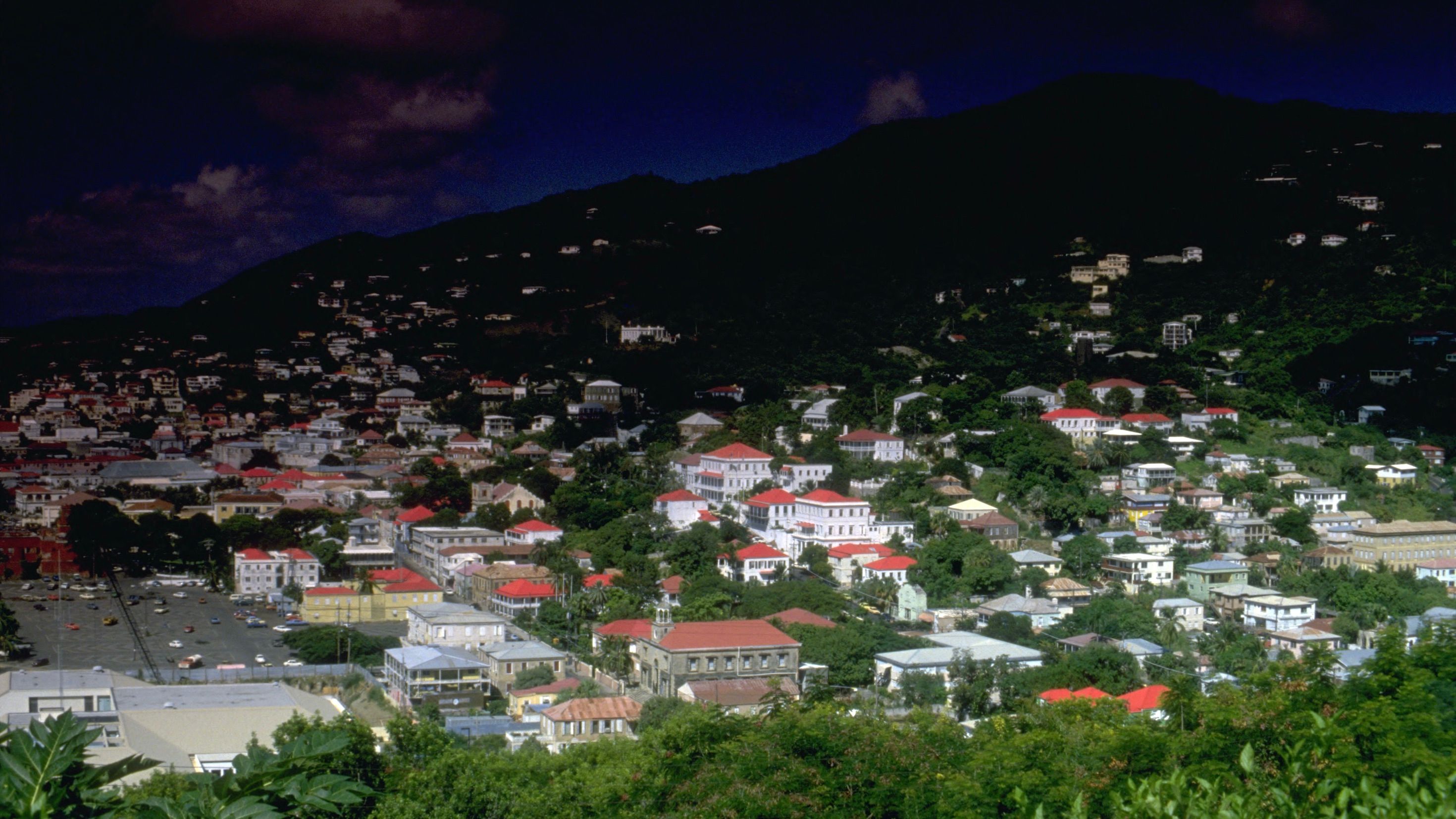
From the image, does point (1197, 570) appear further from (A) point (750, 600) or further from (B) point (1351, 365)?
(B) point (1351, 365)

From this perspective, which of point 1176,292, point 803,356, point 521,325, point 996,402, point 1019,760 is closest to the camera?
point 1019,760

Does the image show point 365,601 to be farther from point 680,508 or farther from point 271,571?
point 680,508

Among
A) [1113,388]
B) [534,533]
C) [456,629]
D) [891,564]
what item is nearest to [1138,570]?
[891,564]

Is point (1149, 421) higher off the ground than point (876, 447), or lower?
higher

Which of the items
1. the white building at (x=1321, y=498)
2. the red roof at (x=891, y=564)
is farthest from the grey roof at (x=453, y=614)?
the white building at (x=1321, y=498)

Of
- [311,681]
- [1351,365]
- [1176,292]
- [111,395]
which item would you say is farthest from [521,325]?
[311,681]

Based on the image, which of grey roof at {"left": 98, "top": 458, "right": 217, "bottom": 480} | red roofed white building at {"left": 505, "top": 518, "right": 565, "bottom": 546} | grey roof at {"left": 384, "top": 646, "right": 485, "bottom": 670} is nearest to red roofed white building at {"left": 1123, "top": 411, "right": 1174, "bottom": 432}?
red roofed white building at {"left": 505, "top": 518, "right": 565, "bottom": 546}
